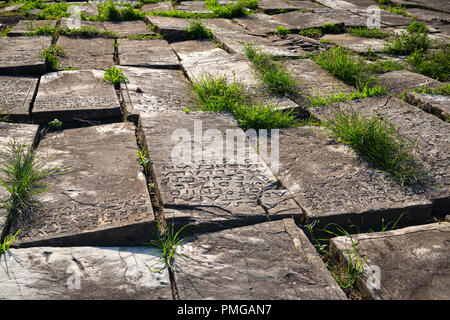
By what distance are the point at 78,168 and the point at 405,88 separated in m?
2.80

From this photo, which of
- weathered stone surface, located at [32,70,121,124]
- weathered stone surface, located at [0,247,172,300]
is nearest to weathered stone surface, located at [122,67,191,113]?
weathered stone surface, located at [32,70,121,124]

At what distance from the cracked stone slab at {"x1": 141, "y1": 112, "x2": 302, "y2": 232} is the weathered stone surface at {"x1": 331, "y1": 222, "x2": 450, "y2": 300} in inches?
15.7

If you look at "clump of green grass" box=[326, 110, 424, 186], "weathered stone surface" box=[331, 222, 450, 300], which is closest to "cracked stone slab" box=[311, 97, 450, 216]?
"clump of green grass" box=[326, 110, 424, 186]

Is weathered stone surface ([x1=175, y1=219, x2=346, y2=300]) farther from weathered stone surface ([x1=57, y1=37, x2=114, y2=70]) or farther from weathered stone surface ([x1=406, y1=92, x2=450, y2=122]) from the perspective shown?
weathered stone surface ([x1=57, y1=37, x2=114, y2=70])

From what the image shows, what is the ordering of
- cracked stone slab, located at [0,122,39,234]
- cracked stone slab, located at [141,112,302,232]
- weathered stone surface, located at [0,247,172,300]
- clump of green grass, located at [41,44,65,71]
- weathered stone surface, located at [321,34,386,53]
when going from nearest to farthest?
weathered stone surface, located at [0,247,172,300], cracked stone slab, located at [141,112,302,232], cracked stone slab, located at [0,122,39,234], clump of green grass, located at [41,44,65,71], weathered stone surface, located at [321,34,386,53]

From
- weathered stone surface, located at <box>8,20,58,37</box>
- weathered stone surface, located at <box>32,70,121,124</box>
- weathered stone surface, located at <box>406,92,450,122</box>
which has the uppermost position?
weathered stone surface, located at <box>8,20,58,37</box>

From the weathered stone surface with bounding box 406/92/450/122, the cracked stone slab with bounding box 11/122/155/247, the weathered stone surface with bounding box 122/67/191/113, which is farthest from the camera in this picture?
→ the weathered stone surface with bounding box 122/67/191/113

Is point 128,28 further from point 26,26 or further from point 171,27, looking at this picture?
point 26,26

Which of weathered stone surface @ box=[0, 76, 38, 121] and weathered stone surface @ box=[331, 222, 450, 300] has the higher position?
weathered stone surface @ box=[0, 76, 38, 121]

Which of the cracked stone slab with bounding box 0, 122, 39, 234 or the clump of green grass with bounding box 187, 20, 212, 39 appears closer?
the cracked stone slab with bounding box 0, 122, 39, 234

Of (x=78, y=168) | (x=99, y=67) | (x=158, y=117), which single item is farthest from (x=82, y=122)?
(x=99, y=67)

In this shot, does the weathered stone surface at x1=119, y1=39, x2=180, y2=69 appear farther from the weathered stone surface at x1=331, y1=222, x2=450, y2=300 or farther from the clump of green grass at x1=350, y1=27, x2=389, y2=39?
the weathered stone surface at x1=331, y1=222, x2=450, y2=300

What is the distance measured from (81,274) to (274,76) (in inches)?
98.6

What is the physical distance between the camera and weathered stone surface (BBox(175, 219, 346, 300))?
1.70 meters
